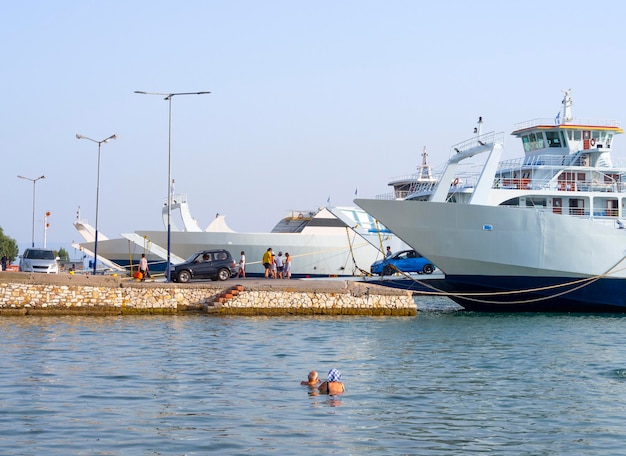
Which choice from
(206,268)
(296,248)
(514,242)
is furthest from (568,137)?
(296,248)

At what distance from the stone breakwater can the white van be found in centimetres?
847

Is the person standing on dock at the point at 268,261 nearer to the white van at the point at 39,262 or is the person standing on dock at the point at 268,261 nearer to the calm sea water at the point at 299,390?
the white van at the point at 39,262

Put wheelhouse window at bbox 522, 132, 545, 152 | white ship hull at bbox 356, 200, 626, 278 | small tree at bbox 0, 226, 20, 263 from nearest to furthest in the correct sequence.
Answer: white ship hull at bbox 356, 200, 626, 278 → wheelhouse window at bbox 522, 132, 545, 152 → small tree at bbox 0, 226, 20, 263

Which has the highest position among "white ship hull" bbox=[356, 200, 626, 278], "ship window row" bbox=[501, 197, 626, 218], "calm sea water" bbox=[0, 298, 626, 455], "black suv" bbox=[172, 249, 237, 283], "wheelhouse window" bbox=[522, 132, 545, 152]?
"wheelhouse window" bbox=[522, 132, 545, 152]

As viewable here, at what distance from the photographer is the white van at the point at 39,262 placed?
121 ft

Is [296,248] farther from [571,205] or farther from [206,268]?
[571,205]

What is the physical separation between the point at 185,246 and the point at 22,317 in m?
24.8

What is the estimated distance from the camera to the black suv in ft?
112

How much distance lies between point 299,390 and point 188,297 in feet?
47.0

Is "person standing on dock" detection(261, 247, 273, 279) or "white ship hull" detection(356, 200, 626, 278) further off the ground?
"white ship hull" detection(356, 200, 626, 278)

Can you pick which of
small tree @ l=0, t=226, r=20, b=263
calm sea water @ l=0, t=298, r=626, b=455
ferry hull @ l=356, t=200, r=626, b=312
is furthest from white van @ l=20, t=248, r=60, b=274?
small tree @ l=0, t=226, r=20, b=263

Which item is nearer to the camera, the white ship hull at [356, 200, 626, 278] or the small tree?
the white ship hull at [356, 200, 626, 278]

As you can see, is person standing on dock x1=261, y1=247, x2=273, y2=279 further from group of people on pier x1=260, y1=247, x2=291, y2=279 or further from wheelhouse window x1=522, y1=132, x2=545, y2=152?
wheelhouse window x1=522, y1=132, x2=545, y2=152

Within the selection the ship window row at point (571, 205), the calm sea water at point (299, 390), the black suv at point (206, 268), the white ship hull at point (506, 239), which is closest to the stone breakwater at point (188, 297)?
the calm sea water at point (299, 390)
